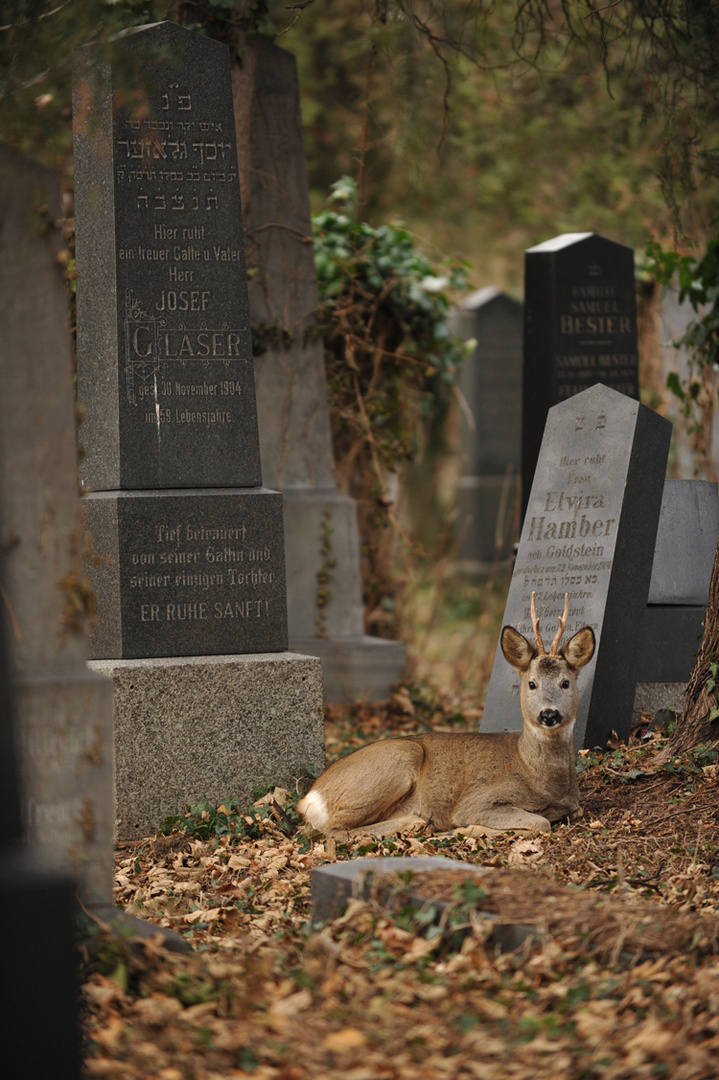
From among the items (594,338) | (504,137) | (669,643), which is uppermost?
(504,137)

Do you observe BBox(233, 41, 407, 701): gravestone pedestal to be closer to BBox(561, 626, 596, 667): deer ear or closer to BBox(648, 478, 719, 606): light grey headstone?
BBox(648, 478, 719, 606): light grey headstone

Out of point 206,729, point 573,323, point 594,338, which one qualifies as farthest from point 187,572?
point 594,338

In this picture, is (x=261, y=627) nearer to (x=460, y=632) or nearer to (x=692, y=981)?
(x=692, y=981)

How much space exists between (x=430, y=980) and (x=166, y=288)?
407 centimetres

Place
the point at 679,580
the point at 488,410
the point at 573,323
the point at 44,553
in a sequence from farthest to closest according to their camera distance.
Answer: the point at 488,410
the point at 573,323
the point at 679,580
the point at 44,553

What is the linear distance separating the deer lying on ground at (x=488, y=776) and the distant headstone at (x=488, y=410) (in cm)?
1124

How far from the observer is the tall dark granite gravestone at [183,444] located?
641 cm

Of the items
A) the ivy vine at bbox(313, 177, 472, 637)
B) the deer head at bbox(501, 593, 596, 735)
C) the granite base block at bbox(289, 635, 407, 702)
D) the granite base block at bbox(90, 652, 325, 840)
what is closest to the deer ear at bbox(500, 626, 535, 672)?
the deer head at bbox(501, 593, 596, 735)

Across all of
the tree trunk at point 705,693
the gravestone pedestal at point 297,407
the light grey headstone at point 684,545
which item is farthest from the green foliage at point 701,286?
the tree trunk at point 705,693

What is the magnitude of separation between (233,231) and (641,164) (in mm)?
13026

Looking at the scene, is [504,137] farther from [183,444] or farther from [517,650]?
[517,650]

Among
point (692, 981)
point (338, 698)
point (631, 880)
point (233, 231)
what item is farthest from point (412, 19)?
point (692, 981)

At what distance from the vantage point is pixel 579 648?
231 inches

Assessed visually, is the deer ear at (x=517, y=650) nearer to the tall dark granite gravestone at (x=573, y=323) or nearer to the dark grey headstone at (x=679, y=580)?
the dark grey headstone at (x=679, y=580)
